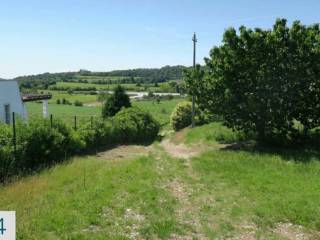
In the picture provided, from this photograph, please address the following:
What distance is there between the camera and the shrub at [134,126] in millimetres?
24266

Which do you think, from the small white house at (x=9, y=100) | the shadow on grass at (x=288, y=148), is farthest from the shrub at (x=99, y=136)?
the shadow on grass at (x=288, y=148)

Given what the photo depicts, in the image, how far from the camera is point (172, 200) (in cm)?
913

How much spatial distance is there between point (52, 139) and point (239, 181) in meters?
6.82

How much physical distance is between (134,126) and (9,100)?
765cm

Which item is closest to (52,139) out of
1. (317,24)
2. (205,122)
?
(317,24)

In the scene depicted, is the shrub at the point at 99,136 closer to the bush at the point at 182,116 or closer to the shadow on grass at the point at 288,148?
the shadow on grass at the point at 288,148

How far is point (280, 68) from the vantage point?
16703 millimetres

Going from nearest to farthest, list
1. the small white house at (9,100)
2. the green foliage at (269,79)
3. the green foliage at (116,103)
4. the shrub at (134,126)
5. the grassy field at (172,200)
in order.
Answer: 1. the grassy field at (172,200)
2. the green foliage at (269,79)
3. the small white house at (9,100)
4. the shrub at (134,126)
5. the green foliage at (116,103)

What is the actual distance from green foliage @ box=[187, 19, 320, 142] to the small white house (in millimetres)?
10216

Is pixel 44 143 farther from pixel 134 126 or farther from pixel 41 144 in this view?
pixel 134 126

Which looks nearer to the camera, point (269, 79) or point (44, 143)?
point (44, 143)

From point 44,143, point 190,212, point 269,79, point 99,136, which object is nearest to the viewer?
point 190,212

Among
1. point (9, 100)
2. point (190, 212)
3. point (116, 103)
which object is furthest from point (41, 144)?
point (116, 103)

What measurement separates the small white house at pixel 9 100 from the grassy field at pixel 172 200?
28.0 feet
